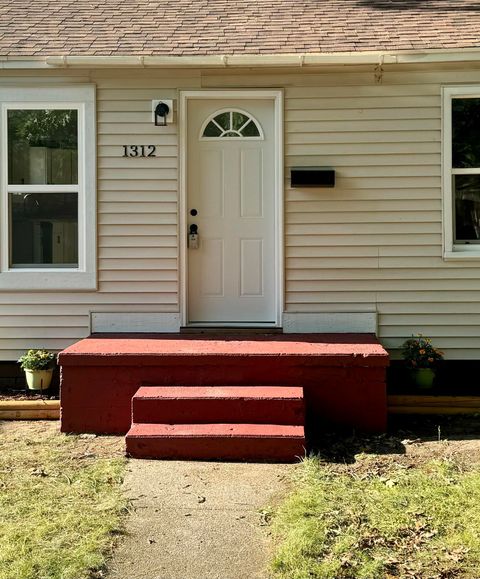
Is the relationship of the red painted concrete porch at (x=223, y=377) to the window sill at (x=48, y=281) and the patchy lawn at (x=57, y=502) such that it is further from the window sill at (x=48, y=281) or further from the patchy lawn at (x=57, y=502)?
the window sill at (x=48, y=281)

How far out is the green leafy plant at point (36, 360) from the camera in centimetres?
578

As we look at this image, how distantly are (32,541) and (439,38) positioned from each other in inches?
214

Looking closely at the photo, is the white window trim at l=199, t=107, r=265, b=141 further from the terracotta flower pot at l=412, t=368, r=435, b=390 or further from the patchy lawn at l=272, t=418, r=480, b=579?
the patchy lawn at l=272, t=418, r=480, b=579

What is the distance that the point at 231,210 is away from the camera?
20.4 feet

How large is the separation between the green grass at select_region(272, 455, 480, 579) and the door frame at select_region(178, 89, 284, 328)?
2.27 metres

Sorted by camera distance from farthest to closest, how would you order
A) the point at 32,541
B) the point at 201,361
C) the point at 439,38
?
the point at 439,38, the point at 201,361, the point at 32,541

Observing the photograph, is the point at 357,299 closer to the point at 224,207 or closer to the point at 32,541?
the point at 224,207

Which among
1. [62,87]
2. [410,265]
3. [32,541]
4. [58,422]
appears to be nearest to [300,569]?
[32,541]

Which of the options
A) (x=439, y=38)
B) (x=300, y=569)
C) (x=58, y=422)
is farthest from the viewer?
(x=439, y=38)

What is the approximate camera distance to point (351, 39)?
6.06 meters

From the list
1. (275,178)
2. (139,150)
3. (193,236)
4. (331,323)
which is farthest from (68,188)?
(331,323)

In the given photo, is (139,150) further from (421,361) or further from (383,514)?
(383,514)

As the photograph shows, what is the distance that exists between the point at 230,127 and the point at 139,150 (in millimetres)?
918

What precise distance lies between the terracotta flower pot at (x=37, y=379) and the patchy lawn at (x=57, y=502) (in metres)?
0.63
